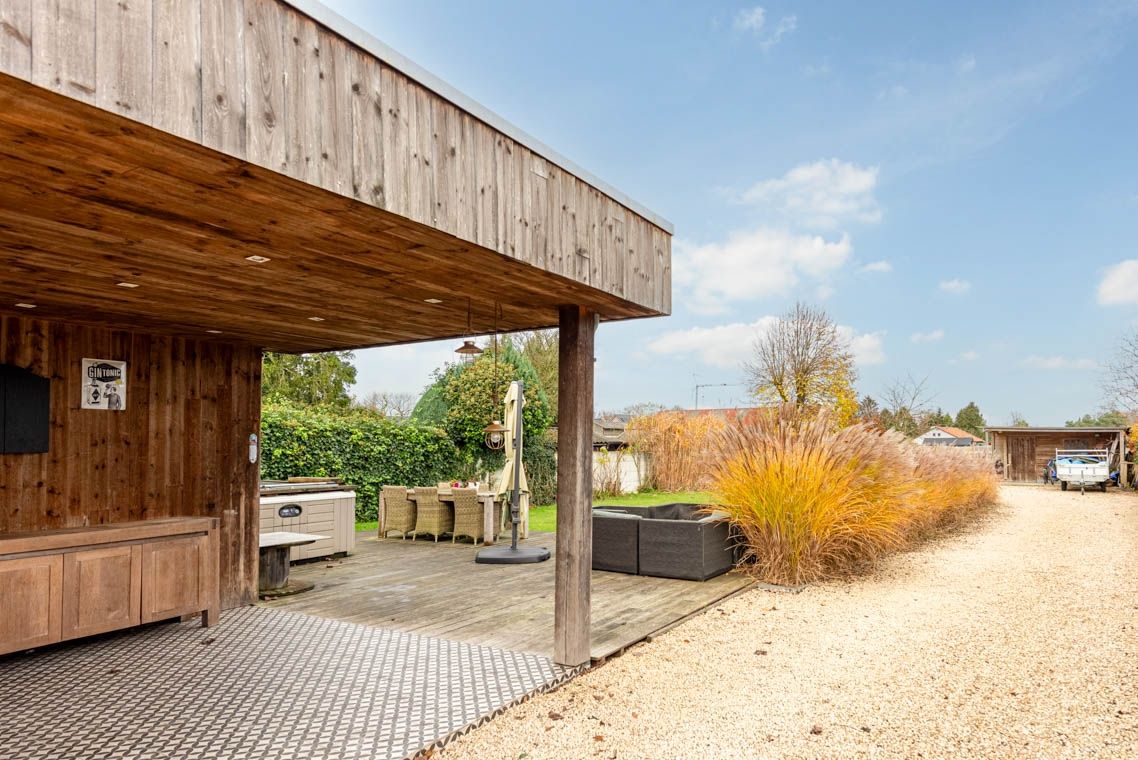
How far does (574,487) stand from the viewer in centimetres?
417

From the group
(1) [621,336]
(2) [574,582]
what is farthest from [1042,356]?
(2) [574,582]

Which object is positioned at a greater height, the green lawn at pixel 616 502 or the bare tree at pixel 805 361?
the bare tree at pixel 805 361

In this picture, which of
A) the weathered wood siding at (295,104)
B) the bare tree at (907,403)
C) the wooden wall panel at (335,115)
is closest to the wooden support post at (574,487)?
the weathered wood siding at (295,104)

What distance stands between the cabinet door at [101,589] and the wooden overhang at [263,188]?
148 cm

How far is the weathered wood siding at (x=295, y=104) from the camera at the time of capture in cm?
165

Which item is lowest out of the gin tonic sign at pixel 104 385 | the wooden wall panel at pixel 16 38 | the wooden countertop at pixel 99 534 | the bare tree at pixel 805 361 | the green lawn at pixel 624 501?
the green lawn at pixel 624 501

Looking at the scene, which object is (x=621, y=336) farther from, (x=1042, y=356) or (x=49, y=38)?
(x=49, y=38)

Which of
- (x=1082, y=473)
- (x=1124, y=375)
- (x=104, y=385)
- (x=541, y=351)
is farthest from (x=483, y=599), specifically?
(x=1124, y=375)

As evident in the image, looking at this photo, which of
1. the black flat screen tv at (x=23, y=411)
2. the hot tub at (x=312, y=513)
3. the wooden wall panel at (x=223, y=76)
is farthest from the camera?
the hot tub at (x=312, y=513)

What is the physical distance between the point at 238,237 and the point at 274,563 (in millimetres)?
4031

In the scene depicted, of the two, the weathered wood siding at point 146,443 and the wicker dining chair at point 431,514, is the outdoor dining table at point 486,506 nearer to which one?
the wicker dining chair at point 431,514

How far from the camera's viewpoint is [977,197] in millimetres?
20812

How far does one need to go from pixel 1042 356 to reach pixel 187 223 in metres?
24.3

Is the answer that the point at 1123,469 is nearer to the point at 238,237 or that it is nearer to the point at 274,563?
the point at 274,563
